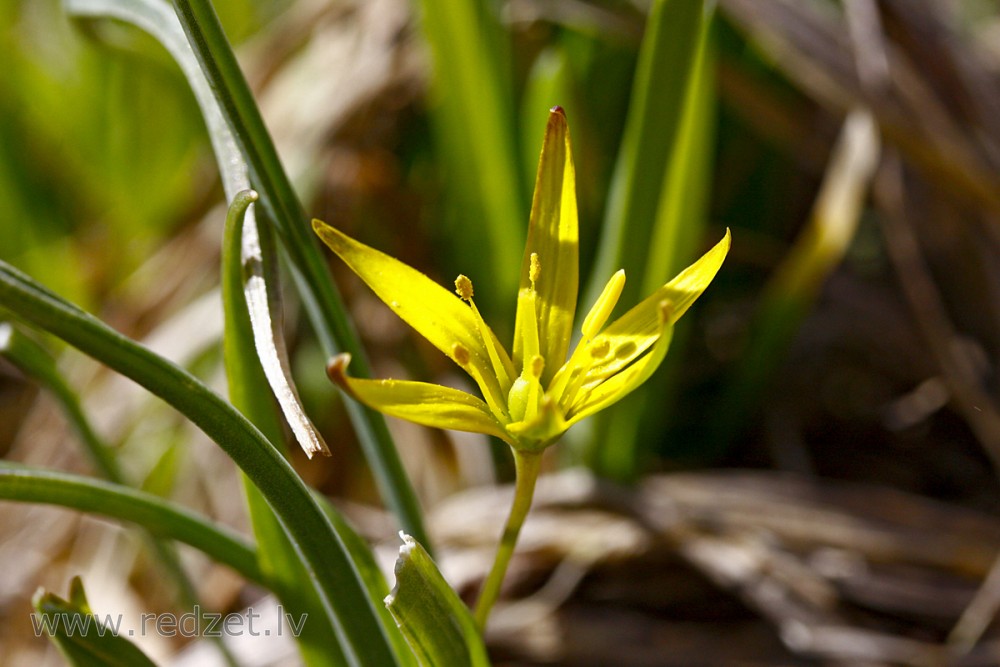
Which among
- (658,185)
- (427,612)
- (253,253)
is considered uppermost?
(658,185)

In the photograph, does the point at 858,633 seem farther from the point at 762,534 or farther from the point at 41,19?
the point at 41,19

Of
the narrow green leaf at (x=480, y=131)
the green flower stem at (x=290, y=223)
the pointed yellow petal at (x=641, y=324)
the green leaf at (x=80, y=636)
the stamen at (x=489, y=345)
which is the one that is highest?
the narrow green leaf at (x=480, y=131)

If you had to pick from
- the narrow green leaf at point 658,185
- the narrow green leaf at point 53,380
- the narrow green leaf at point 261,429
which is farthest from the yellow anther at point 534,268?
the narrow green leaf at point 53,380

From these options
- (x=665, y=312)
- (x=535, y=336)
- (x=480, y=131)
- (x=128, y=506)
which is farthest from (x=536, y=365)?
(x=480, y=131)

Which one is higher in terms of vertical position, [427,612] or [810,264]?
[810,264]

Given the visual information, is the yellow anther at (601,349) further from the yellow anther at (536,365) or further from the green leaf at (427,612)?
the green leaf at (427,612)

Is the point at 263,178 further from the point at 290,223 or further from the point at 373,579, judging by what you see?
the point at 373,579
